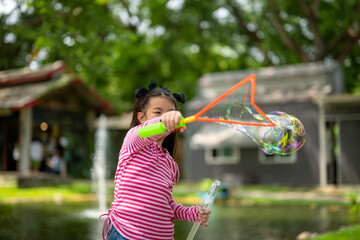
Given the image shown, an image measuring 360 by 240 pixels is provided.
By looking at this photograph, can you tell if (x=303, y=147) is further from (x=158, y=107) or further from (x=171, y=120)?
(x=171, y=120)

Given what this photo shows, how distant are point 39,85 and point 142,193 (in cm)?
1757

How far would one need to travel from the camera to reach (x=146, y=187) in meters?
2.80

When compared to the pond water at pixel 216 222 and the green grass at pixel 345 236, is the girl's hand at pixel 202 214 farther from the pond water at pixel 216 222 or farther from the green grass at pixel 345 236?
the pond water at pixel 216 222

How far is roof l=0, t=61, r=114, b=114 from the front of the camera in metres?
18.4

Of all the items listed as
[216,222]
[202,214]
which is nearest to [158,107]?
[202,214]

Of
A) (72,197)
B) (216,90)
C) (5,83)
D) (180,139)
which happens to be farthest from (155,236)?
(180,139)

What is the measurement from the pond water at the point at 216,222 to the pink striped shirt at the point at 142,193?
15.8 ft

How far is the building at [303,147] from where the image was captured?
18.9m

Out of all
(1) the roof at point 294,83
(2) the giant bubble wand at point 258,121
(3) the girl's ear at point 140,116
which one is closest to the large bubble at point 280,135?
(2) the giant bubble wand at point 258,121

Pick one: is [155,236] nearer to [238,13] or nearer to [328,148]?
[328,148]

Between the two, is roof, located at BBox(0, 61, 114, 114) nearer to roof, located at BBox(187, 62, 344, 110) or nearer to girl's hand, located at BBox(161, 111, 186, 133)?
roof, located at BBox(187, 62, 344, 110)

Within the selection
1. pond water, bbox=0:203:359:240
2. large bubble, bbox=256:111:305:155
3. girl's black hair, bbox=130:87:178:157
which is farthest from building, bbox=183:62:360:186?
girl's black hair, bbox=130:87:178:157

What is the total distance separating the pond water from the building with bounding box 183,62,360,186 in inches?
261

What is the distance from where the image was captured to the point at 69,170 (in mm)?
21672
